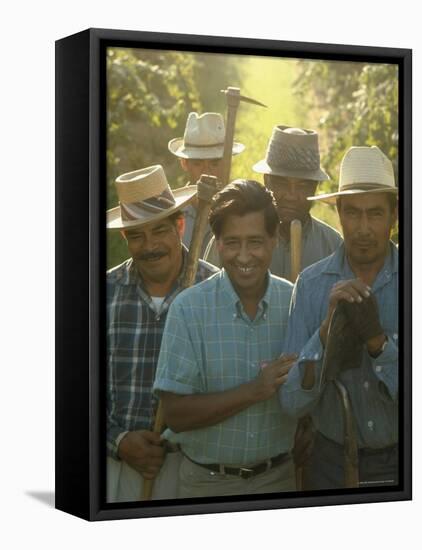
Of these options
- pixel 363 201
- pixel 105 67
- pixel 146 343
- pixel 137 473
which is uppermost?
pixel 105 67

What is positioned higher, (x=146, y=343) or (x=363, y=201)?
(x=363, y=201)

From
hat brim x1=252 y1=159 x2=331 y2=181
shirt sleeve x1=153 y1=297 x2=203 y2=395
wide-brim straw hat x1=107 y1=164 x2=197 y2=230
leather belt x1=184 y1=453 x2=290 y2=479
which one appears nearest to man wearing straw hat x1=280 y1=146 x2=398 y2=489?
hat brim x1=252 y1=159 x2=331 y2=181

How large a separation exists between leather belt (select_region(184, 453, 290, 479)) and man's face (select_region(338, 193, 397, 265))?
4.44 feet

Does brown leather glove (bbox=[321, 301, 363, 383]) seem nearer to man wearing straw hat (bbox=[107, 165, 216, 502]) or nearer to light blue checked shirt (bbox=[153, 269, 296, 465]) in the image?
light blue checked shirt (bbox=[153, 269, 296, 465])

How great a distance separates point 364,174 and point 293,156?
53 centimetres

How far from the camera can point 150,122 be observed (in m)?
11.0

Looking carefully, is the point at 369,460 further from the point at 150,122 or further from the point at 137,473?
the point at 150,122

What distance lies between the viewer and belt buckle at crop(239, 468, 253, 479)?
1135cm

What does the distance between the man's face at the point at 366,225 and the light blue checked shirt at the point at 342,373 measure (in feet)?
0.29

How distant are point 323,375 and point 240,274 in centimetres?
89

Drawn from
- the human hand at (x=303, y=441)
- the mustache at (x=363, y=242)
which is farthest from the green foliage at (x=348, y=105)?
the human hand at (x=303, y=441)

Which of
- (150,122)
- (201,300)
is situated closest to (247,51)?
(150,122)

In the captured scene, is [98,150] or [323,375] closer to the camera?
[98,150]

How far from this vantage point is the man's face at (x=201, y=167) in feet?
36.6
